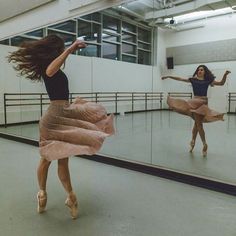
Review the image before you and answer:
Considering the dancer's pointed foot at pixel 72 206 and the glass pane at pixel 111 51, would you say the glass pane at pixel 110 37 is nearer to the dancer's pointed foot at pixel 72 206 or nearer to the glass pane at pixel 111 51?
the glass pane at pixel 111 51

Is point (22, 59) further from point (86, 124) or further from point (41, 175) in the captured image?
point (41, 175)

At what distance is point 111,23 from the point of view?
4258mm

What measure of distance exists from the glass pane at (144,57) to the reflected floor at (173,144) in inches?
32.1

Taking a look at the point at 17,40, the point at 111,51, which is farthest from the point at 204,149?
the point at 17,40

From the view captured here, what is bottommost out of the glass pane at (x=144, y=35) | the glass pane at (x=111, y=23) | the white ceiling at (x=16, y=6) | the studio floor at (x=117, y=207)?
the studio floor at (x=117, y=207)

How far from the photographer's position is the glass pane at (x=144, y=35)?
3845 millimetres

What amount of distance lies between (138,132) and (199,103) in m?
1.44

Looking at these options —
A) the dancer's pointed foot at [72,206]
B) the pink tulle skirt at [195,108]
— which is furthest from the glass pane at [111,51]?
the dancer's pointed foot at [72,206]

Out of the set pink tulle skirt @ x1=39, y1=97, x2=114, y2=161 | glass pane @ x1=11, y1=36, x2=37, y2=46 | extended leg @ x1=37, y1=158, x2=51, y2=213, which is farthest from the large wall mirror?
extended leg @ x1=37, y1=158, x2=51, y2=213

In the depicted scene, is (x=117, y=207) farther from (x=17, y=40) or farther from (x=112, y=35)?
(x=17, y=40)

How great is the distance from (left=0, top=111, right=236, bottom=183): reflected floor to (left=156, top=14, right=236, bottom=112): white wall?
0.33 meters

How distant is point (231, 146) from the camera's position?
3.79 m

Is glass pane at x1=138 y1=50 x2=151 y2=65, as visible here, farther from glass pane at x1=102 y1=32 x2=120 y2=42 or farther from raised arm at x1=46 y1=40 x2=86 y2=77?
raised arm at x1=46 y1=40 x2=86 y2=77

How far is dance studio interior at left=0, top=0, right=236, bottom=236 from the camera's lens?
2053mm
